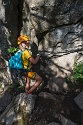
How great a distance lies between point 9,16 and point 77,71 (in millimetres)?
3692

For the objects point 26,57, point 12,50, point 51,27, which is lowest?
point 12,50

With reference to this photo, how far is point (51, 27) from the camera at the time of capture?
9219 millimetres

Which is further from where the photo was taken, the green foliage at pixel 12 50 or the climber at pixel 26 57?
the green foliage at pixel 12 50

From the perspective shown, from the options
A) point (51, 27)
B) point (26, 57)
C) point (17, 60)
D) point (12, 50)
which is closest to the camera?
point (26, 57)

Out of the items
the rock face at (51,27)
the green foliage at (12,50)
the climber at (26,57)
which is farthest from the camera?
the green foliage at (12,50)

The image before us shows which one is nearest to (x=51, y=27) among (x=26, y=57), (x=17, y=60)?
(x=26, y=57)

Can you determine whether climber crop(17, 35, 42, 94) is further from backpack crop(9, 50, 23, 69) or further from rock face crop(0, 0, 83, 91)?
rock face crop(0, 0, 83, 91)

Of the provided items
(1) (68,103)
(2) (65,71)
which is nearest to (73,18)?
(2) (65,71)

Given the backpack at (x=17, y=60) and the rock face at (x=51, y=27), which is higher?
the rock face at (x=51, y=27)

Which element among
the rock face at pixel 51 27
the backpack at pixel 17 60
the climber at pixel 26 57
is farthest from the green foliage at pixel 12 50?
the climber at pixel 26 57

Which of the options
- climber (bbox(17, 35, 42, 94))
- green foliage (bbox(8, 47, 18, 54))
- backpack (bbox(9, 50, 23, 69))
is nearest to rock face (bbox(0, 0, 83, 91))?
green foliage (bbox(8, 47, 18, 54))

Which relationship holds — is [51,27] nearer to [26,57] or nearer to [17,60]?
[26,57]

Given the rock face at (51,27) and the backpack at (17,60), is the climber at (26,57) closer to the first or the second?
the backpack at (17,60)

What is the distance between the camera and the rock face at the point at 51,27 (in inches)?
347
